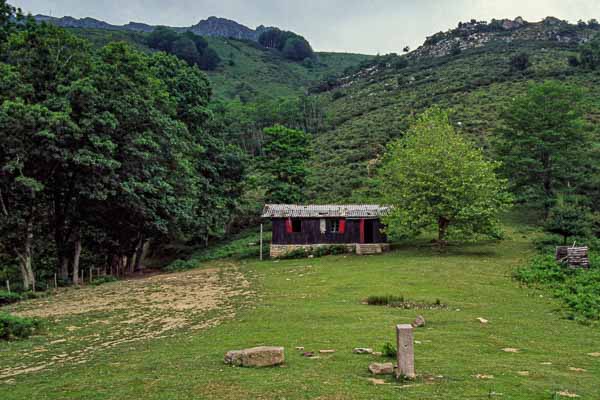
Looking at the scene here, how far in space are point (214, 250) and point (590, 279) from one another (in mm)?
30270

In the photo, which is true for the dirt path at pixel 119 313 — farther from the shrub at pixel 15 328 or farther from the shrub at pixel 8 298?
the shrub at pixel 8 298

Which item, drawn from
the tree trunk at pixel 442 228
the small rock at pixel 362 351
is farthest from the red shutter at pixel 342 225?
the small rock at pixel 362 351

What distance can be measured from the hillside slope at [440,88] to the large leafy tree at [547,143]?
15.6 metres

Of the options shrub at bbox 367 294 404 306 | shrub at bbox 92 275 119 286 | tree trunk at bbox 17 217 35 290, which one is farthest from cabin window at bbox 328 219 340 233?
tree trunk at bbox 17 217 35 290

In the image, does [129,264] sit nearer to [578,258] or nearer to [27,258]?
[27,258]

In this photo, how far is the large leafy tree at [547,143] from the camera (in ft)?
126

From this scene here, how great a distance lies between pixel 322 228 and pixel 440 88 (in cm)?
6076

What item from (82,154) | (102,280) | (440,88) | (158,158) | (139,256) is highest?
(440,88)

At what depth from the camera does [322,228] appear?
36969 mm

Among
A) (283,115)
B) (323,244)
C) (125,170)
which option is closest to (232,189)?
(323,244)

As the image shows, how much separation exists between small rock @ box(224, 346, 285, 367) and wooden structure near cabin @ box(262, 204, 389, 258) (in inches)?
1022

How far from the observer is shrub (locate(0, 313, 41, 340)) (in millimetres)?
15414

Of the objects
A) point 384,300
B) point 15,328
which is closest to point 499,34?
point 384,300

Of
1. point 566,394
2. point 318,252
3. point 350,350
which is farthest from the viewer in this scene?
point 318,252
